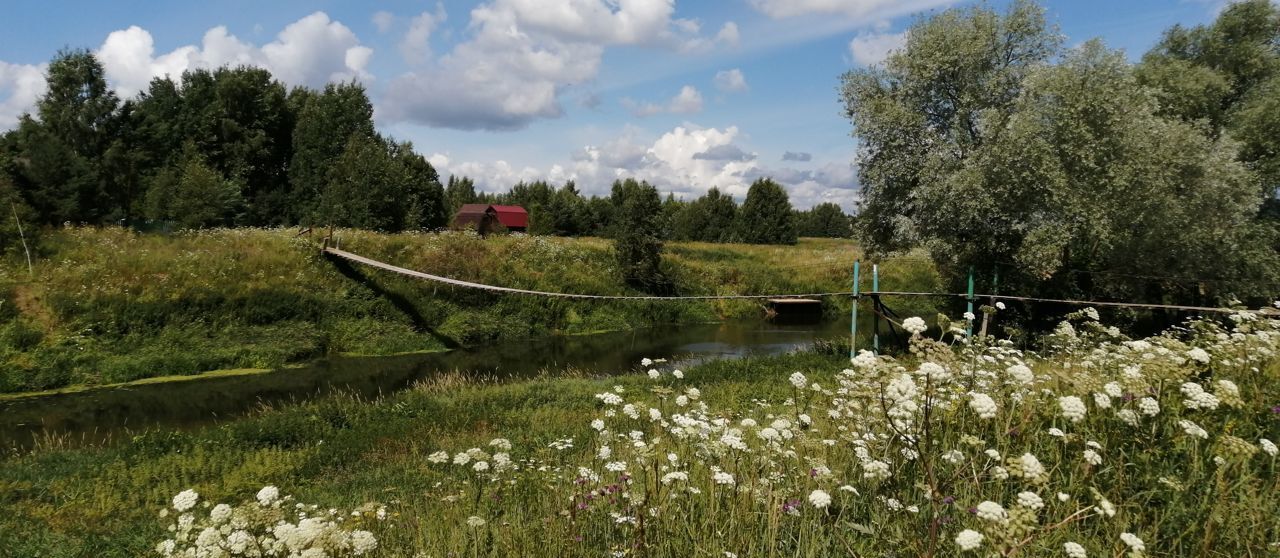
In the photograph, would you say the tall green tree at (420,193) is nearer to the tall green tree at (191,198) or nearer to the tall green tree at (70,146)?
the tall green tree at (191,198)

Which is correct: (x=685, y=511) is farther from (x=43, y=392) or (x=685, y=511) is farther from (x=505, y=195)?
(x=505, y=195)

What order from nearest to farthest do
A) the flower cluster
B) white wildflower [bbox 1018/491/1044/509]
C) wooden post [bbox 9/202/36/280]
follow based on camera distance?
white wildflower [bbox 1018/491/1044/509], the flower cluster, wooden post [bbox 9/202/36/280]

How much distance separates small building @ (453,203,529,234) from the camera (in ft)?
185

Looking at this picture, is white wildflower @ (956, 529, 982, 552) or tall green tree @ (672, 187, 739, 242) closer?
white wildflower @ (956, 529, 982, 552)

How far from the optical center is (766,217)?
2766 inches

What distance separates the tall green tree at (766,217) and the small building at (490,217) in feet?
A: 85.0

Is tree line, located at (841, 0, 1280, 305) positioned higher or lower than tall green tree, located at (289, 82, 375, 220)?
lower

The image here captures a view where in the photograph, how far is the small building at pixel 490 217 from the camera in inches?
2218

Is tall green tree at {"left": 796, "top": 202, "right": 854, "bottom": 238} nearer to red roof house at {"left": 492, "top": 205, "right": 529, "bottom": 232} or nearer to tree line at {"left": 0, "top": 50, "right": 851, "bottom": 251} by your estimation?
red roof house at {"left": 492, "top": 205, "right": 529, "bottom": 232}

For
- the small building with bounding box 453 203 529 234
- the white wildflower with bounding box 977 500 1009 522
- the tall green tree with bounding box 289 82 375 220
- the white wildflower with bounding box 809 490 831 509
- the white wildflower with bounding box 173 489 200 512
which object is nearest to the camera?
the white wildflower with bounding box 977 500 1009 522

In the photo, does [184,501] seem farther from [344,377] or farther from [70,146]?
[70,146]

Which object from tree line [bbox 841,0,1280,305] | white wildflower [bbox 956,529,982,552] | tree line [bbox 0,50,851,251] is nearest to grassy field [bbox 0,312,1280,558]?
white wildflower [bbox 956,529,982,552]

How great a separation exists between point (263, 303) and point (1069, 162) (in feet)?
80.7

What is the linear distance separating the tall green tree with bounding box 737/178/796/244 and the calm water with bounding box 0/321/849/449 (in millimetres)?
40418
